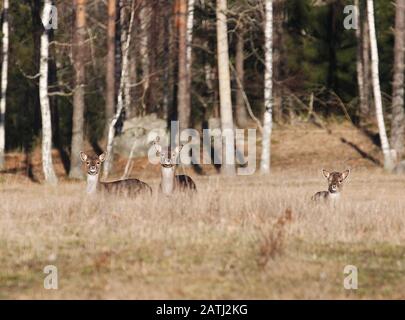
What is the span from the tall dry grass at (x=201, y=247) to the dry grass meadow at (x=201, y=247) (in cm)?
2

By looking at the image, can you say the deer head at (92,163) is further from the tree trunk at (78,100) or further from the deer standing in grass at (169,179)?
the tree trunk at (78,100)

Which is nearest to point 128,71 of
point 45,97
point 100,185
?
point 45,97

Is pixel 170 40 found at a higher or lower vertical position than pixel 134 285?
higher

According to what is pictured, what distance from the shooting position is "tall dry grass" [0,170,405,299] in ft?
33.0

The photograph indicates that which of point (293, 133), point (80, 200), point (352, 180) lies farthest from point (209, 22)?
point (80, 200)

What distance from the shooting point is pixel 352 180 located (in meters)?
24.9

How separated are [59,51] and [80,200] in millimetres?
24937

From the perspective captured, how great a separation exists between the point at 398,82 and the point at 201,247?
792 inches

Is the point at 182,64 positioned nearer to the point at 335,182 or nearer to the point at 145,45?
the point at 145,45

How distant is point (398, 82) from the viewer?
31031 millimetres

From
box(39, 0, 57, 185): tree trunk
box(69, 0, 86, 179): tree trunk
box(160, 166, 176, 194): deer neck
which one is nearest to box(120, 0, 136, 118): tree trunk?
box(69, 0, 86, 179): tree trunk

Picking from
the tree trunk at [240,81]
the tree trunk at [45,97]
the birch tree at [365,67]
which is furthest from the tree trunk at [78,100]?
the birch tree at [365,67]
